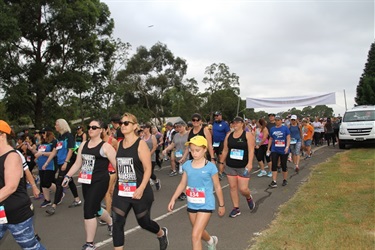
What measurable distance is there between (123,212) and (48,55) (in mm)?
16741

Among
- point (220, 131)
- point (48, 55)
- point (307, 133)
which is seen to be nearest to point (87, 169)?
point (220, 131)

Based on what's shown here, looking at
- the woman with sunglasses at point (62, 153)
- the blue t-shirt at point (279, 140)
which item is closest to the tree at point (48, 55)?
the woman with sunglasses at point (62, 153)

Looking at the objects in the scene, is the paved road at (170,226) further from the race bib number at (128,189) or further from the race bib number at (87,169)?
the race bib number at (128,189)

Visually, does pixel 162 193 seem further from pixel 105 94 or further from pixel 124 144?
pixel 105 94

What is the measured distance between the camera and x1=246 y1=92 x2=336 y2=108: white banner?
22.1m

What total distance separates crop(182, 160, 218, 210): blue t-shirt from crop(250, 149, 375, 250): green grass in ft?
4.06

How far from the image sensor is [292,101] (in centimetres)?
2241

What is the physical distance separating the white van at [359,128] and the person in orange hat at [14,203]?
18.5 m

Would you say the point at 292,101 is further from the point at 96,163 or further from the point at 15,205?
the point at 15,205

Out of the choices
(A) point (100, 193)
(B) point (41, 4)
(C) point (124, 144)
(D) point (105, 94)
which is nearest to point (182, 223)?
(A) point (100, 193)

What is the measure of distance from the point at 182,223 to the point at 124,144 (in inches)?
101

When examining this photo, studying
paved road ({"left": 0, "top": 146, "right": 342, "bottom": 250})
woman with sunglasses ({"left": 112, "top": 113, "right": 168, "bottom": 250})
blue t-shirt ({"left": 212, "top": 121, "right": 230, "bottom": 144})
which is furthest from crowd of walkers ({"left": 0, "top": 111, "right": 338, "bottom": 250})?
blue t-shirt ({"left": 212, "top": 121, "right": 230, "bottom": 144})

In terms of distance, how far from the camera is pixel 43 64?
1855 centimetres

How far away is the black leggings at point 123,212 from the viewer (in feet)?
14.5
